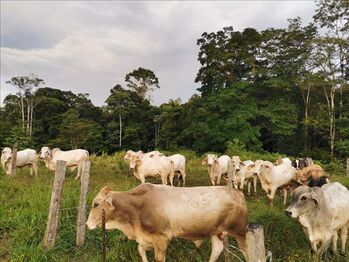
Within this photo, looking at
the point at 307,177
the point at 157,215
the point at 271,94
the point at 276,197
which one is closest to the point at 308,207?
the point at 157,215

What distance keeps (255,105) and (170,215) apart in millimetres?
27017

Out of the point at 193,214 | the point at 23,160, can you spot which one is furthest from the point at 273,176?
the point at 23,160

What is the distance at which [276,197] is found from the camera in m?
13.8

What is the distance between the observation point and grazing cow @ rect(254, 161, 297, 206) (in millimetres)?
12297

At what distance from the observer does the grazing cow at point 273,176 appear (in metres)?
12.3

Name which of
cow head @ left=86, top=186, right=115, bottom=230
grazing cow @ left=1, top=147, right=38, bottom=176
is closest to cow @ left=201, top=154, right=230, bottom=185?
grazing cow @ left=1, top=147, right=38, bottom=176

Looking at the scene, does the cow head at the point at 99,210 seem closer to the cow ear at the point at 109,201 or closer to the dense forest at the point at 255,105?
the cow ear at the point at 109,201

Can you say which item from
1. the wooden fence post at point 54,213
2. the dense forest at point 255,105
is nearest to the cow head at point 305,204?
the wooden fence post at point 54,213

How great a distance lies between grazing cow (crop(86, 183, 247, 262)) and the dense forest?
2170 centimetres

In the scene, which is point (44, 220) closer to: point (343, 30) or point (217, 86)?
point (217, 86)

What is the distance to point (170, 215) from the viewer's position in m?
5.89

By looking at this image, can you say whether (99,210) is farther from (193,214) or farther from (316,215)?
(316,215)

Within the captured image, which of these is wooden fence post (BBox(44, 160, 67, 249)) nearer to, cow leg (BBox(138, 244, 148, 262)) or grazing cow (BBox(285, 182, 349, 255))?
cow leg (BBox(138, 244, 148, 262))

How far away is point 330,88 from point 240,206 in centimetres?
2816
